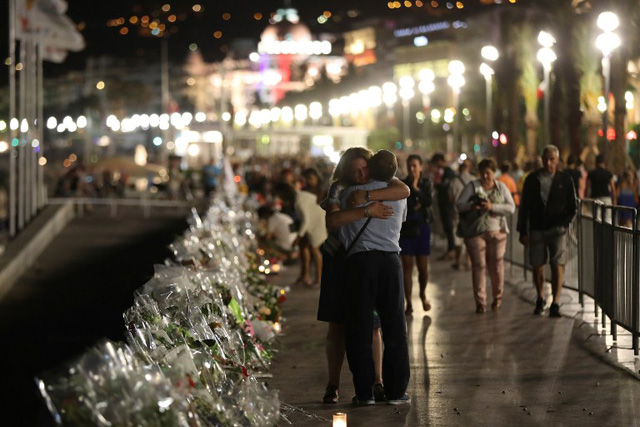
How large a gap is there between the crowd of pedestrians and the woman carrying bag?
14 mm

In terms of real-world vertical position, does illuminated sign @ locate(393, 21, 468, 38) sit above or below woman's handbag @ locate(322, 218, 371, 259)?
above

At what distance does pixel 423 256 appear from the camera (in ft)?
44.9

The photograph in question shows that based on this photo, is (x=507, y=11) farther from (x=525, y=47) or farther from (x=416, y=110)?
(x=416, y=110)

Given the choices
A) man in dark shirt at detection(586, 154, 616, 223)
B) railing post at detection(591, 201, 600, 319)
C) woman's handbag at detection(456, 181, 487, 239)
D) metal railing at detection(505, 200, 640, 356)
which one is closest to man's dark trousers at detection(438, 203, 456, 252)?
man in dark shirt at detection(586, 154, 616, 223)

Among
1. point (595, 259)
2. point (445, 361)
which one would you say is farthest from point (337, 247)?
point (595, 259)

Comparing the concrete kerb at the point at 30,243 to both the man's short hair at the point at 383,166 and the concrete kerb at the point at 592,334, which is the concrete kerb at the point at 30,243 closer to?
the concrete kerb at the point at 592,334

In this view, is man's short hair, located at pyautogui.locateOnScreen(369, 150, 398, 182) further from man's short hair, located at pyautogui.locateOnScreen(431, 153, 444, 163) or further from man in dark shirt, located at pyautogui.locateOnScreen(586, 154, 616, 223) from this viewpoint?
man in dark shirt, located at pyautogui.locateOnScreen(586, 154, 616, 223)

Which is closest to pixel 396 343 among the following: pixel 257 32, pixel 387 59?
pixel 387 59

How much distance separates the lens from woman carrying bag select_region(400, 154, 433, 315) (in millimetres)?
13422

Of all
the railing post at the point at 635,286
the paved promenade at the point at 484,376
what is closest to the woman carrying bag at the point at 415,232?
the paved promenade at the point at 484,376

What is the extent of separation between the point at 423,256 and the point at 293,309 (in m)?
1.97

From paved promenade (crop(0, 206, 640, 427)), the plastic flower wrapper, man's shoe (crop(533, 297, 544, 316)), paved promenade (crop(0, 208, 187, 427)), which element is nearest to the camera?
the plastic flower wrapper

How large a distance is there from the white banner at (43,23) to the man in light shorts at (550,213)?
17.8 metres

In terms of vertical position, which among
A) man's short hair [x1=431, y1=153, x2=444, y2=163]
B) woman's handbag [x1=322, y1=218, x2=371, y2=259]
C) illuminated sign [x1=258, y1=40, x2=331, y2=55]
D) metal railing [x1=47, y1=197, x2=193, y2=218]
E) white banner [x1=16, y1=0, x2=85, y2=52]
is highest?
illuminated sign [x1=258, y1=40, x2=331, y2=55]
